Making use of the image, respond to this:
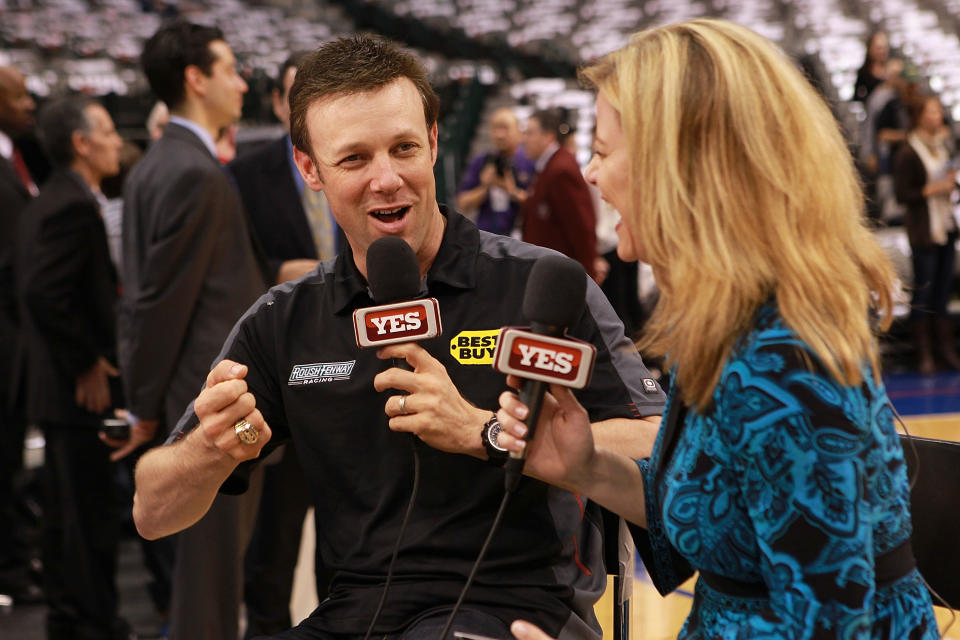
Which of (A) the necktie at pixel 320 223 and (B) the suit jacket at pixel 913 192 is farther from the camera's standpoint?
(B) the suit jacket at pixel 913 192

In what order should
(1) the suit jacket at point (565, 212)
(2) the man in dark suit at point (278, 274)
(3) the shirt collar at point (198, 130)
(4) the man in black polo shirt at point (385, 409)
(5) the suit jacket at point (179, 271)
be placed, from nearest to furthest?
(4) the man in black polo shirt at point (385, 409) → (5) the suit jacket at point (179, 271) → (3) the shirt collar at point (198, 130) → (2) the man in dark suit at point (278, 274) → (1) the suit jacket at point (565, 212)

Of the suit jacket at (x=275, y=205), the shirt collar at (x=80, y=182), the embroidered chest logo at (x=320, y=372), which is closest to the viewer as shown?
the embroidered chest logo at (x=320, y=372)

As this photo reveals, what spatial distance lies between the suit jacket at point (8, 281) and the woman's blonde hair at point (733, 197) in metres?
3.74

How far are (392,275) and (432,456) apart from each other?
0.39 m

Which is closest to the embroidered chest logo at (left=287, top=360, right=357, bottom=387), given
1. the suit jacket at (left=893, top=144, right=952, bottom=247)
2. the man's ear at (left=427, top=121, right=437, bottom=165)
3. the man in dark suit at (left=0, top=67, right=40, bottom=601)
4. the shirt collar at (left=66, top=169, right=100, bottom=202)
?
the man's ear at (left=427, top=121, right=437, bottom=165)

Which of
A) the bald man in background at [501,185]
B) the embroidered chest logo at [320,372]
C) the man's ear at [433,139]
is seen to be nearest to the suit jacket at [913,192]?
the bald man in background at [501,185]

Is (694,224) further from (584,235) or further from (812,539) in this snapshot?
(584,235)

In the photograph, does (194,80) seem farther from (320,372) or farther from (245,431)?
(245,431)

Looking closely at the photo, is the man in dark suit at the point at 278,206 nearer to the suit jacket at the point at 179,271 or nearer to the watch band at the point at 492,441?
the suit jacket at the point at 179,271

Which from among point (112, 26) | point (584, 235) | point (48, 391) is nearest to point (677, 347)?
point (48, 391)

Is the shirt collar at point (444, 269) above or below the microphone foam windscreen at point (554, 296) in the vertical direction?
below

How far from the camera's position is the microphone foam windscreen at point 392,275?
1.60m

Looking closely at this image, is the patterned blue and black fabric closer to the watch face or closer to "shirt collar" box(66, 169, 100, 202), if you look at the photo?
the watch face

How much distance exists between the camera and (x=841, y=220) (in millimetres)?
1359
